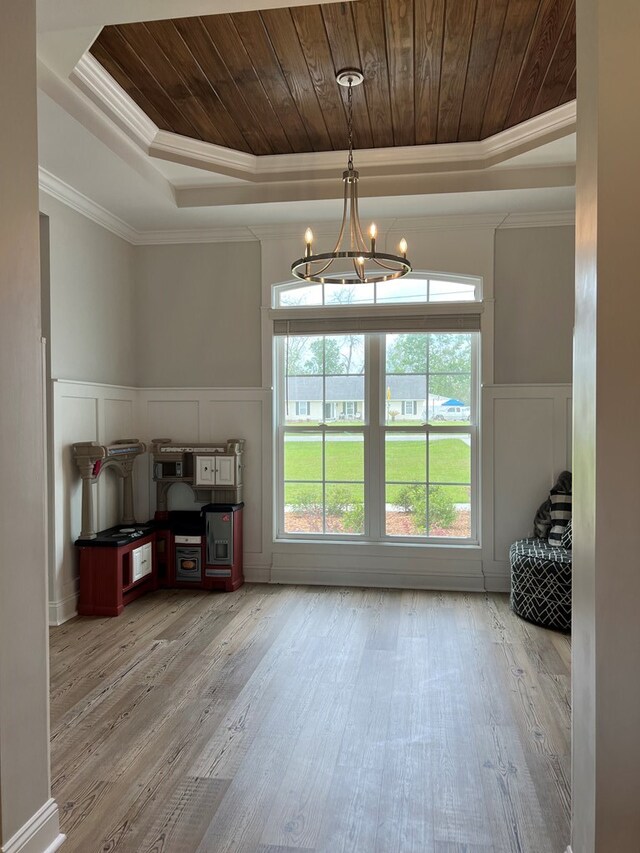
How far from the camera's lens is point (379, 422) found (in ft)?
16.4

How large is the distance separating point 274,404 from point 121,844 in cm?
349

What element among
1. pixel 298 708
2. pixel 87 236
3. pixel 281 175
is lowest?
pixel 298 708

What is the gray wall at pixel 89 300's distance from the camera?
13.5 feet

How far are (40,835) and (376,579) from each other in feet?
10.8

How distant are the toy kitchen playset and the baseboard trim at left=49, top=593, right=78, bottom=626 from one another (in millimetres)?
50

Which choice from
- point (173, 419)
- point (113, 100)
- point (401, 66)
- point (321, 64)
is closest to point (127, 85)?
point (113, 100)

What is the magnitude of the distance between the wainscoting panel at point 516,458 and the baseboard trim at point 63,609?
3.06 metres

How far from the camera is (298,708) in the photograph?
2.89 meters

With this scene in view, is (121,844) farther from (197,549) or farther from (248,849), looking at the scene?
(197,549)

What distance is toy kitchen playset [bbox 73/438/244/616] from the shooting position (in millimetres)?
4400

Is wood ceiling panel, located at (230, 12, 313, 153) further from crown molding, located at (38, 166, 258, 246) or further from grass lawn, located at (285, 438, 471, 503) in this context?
grass lawn, located at (285, 438, 471, 503)

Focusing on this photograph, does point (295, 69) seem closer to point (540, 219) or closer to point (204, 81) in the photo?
point (204, 81)

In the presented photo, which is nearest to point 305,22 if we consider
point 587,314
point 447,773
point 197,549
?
point 587,314

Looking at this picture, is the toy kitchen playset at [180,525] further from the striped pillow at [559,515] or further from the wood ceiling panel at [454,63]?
the wood ceiling panel at [454,63]
